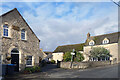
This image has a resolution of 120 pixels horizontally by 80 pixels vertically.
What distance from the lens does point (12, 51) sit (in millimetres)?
15078

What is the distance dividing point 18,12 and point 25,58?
20.0ft

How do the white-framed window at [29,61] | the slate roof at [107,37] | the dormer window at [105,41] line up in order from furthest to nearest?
the dormer window at [105,41], the slate roof at [107,37], the white-framed window at [29,61]

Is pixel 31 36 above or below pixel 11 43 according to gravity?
above

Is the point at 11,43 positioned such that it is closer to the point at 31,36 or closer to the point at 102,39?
the point at 31,36

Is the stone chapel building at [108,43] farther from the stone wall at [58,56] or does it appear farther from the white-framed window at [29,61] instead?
the white-framed window at [29,61]

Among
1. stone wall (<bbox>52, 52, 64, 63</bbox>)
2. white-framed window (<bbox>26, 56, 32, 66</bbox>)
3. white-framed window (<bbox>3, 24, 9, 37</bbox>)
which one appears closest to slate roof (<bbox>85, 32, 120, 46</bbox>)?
stone wall (<bbox>52, 52, 64, 63</bbox>)

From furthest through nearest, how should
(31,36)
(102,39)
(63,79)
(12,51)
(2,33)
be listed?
(102,39)
(31,36)
(12,51)
(2,33)
(63,79)

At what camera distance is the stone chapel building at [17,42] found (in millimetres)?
14023

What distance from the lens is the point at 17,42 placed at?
50.4 feet

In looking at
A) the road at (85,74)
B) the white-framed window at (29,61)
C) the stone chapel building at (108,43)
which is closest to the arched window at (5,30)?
the white-framed window at (29,61)

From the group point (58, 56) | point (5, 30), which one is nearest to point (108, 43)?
point (58, 56)

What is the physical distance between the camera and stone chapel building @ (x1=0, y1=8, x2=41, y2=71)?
14.0m

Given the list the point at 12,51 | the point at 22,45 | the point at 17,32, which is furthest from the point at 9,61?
the point at 17,32

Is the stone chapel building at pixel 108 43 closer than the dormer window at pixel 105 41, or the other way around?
the stone chapel building at pixel 108 43
